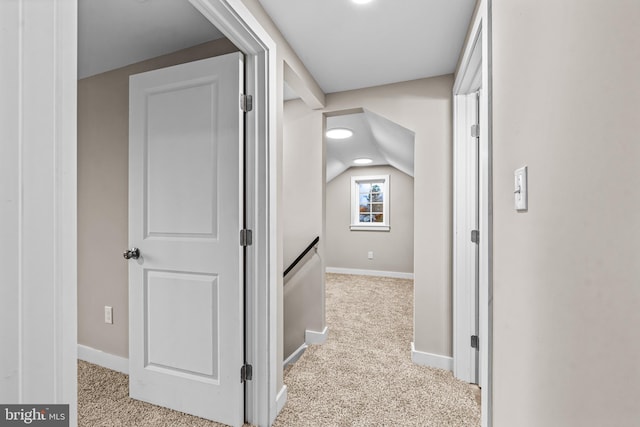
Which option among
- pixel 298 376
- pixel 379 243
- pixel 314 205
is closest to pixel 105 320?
pixel 298 376

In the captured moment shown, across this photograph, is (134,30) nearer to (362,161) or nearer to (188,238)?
(188,238)

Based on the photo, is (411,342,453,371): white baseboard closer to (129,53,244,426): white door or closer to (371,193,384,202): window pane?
(129,53,244,426): white door

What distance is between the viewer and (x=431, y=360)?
6.60 ft

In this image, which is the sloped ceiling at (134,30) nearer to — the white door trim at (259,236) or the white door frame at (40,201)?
the white door trim at (259,236)

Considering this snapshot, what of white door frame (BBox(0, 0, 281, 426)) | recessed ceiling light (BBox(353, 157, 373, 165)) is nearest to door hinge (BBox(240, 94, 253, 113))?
white door frame (BBox(0, 0, 281, 426))

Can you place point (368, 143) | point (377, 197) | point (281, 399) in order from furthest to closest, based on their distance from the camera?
point (377, 197)
point (368, 143)
point (281, 399)

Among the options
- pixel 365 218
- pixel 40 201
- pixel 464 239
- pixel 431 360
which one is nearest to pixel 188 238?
pixel 40 201

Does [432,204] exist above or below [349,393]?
above

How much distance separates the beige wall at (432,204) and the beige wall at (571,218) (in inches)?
44.3

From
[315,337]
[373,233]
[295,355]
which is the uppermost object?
[373,233]

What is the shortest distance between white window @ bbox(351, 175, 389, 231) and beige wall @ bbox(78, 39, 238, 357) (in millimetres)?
3981

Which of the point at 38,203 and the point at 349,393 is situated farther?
the point at 349,393

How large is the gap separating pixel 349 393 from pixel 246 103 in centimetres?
180

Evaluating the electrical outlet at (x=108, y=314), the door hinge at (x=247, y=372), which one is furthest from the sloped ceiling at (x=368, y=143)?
the electrical outlet at (x=108, y=314)
